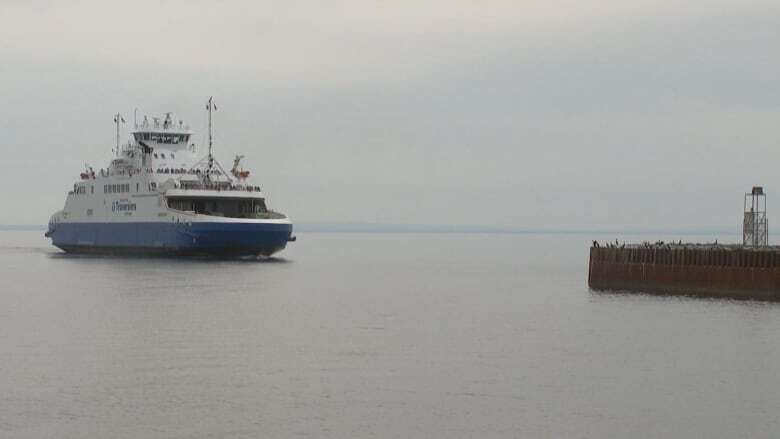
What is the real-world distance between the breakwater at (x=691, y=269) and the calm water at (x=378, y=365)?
1.88m

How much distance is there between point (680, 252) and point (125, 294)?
34.6m

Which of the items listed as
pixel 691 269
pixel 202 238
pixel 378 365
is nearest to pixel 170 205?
pixel 202 238

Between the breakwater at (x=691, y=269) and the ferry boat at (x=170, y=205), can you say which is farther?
the ferry boat at (x=170, y=205)

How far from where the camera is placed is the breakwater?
66.1m

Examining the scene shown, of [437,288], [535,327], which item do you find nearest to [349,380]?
[535,327]

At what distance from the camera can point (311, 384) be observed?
3922 centimetres

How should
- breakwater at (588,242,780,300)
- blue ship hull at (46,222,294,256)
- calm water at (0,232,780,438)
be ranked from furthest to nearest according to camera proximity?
blue ship hull at (46,222,294,256) < breakwater at (588,242,780,300) < calm water at (0,232,780,438)

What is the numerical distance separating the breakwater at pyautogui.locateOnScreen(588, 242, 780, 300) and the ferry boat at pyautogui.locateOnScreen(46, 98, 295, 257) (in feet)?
110

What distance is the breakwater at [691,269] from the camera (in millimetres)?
66062

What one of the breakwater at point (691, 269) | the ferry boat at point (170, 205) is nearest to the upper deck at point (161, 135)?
the ferry boat at point (170, 205)

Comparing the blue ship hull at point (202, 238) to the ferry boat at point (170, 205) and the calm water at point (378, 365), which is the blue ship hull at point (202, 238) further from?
the calm water at point (378, 365)

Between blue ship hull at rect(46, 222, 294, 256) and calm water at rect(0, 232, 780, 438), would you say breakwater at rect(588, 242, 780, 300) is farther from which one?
blue ship hull at rect(46, 222, 294, 256)

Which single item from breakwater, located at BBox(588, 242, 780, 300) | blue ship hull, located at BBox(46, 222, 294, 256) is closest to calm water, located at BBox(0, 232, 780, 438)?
breakwater, located at BBox(588, 242, 780, 300)

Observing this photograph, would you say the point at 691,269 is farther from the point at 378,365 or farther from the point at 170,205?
the point at 170,205
